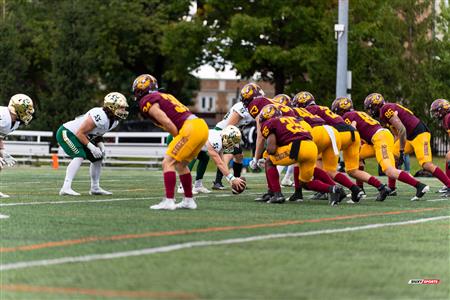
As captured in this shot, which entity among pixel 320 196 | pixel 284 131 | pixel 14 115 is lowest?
pixel 320 196

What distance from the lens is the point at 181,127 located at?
1211 cm

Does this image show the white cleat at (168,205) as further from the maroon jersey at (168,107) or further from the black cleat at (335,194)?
the black cleat at (335,194)

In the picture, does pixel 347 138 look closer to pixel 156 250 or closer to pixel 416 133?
pixel 416 133

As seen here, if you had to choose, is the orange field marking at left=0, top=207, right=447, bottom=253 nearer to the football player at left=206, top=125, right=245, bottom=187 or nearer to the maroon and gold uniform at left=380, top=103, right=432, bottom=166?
the football player at left=206, top=125, right=245, bottom=187

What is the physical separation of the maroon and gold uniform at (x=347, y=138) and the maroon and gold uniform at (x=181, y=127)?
126 inches

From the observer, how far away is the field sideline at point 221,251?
6496 mm

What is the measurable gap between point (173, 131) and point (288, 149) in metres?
1.82

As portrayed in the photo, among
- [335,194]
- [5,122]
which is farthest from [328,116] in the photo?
[5,122]

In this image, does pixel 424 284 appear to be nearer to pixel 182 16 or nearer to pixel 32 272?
pixel 32 272

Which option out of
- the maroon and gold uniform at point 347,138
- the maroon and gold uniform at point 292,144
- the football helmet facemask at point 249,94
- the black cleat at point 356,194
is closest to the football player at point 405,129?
the maroon and gold uniform at point 347,138

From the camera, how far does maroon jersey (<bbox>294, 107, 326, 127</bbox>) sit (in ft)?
47.4

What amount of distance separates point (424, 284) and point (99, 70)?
4449 cm

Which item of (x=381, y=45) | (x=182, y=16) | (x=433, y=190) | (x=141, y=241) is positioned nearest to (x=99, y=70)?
(x=182, y=16)

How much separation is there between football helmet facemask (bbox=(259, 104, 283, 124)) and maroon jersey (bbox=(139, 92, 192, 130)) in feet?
5.42
